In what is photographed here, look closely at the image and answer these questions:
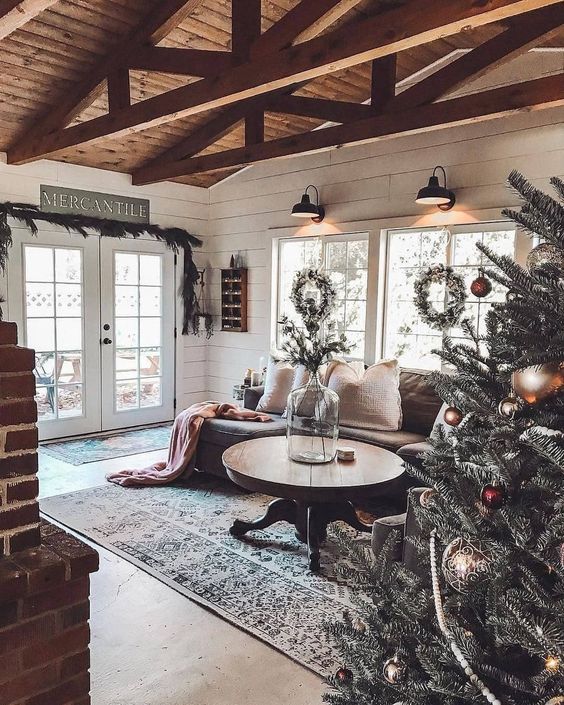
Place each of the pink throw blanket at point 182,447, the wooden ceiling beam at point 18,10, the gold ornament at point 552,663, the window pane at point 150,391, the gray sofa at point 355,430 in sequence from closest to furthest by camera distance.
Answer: the gold ornament at point 552,663
the wooden ceiling beam at point 18,10
the gray sofa at point 355,430
the pink throw blanket at point 182,447
the window pane at point 150,391

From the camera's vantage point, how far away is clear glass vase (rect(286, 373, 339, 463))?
11.5 feet

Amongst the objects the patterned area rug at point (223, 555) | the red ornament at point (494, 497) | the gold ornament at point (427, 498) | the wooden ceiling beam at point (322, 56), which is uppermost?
the wooden ceiling beam at point (322, 56)

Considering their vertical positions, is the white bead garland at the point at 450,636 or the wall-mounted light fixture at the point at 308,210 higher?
the wall-mounted light fixture at the point at 308,210

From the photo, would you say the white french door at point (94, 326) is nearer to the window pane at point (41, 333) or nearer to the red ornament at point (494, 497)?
the window pane at point (41, 333)

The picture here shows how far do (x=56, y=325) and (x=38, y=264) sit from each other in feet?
1.98

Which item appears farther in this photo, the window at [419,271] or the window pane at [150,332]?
the window pane at [150,332]

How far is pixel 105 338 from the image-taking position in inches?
243

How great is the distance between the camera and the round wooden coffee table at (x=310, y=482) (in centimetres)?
296

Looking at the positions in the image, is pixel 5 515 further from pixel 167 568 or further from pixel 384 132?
pixel 384 132

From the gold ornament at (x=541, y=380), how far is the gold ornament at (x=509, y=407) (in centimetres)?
4

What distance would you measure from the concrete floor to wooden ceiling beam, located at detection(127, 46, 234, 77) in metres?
2.94

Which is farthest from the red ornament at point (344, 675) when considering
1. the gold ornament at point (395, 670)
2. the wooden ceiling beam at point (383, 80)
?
the wooden ceiling beam at point (383, 80)

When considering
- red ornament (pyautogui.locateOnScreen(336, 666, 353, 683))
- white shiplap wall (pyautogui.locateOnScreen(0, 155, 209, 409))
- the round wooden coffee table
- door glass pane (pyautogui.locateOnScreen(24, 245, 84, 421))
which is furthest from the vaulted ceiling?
red ornament (pyautogui.locateOnScreen(336, 666, 353, 683))

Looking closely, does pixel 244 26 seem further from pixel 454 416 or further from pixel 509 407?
pixel 509 407
